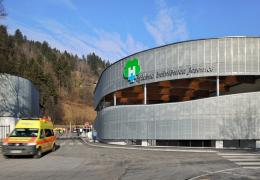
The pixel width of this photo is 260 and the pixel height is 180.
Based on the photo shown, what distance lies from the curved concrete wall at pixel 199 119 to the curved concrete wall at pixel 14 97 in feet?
77.4

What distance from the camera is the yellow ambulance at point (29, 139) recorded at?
22391mm

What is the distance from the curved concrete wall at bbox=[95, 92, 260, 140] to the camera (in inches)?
1208

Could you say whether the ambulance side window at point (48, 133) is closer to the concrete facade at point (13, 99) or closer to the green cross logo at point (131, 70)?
the green cross logo at point (131, 70)

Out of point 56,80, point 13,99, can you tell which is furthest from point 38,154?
point 56,80

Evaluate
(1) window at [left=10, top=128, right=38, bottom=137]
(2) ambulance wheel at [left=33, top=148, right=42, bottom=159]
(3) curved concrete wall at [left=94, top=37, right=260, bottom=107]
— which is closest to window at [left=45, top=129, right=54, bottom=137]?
(1) window at [left=10, top=128, right=38, bottom=137]

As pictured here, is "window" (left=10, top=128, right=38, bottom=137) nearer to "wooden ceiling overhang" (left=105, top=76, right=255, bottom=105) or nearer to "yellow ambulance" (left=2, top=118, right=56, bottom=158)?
"yellow ambulance" (left=2, top=118, right=56, bottom=158)

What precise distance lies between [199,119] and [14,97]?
34046 millimetres

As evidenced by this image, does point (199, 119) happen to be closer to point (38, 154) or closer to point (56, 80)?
point (38, 154)

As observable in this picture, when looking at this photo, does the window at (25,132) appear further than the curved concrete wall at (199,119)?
No

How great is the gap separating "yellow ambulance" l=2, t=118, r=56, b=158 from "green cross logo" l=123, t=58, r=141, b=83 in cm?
1315

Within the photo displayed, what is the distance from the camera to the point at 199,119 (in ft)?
106

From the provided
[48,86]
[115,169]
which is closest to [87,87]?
[48,86]

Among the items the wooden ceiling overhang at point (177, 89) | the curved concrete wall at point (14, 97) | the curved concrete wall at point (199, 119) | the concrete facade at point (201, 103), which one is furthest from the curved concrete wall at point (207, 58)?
the curved concrete wall at point (14, 97)

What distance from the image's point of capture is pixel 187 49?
33875 millimetres
